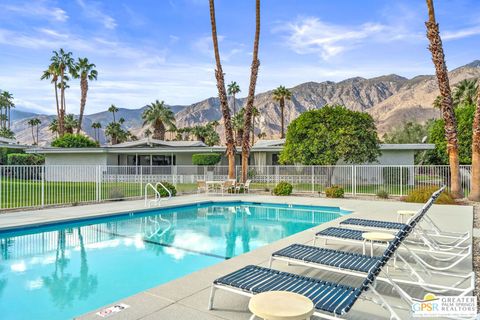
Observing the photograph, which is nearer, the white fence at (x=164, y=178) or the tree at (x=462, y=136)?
the white fence at (x=164, y=178)

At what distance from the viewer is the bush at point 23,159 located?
3469cm

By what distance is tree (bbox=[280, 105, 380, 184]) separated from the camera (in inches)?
847

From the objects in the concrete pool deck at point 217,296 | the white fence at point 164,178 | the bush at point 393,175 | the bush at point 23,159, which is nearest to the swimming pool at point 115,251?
the concrete pool deck at point 217,296

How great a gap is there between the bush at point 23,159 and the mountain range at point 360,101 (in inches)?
3580

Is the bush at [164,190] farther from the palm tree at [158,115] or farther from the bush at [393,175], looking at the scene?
the palm tree at [158,115]

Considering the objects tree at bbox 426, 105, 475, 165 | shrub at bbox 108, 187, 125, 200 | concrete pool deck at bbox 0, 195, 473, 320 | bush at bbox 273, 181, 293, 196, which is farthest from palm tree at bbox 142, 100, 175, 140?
concrete pool deck at bbox 0, 195, 473, 320

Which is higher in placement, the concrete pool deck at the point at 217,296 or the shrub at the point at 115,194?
the shrub at the point at 115,194

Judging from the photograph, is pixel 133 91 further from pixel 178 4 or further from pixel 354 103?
pixel 354 103

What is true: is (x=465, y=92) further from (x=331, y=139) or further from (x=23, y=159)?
(x=23, y=159)

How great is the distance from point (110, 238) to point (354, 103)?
15210 cm

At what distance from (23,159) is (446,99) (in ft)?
120

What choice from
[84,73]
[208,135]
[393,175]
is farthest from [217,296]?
[208,135]

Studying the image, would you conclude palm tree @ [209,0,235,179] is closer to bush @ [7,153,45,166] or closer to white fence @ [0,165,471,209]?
white fence @ [0,165,471,209]

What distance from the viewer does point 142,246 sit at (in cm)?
895
